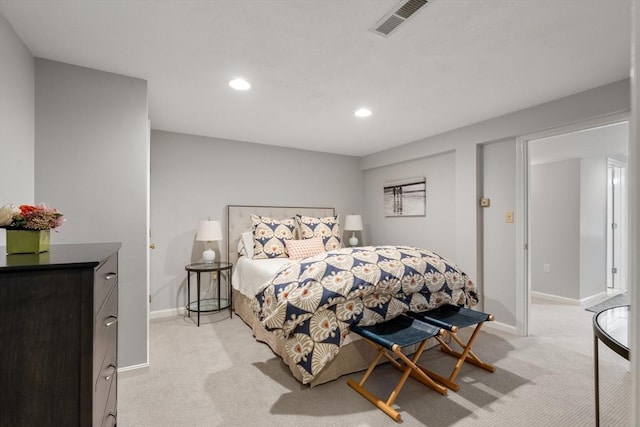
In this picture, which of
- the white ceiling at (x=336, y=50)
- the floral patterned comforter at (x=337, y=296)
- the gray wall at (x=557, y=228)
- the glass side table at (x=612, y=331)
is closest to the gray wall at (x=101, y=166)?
the white ceiling at (x=336, y=50)

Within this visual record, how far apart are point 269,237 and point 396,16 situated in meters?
2.90

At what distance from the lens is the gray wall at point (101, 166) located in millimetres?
2287

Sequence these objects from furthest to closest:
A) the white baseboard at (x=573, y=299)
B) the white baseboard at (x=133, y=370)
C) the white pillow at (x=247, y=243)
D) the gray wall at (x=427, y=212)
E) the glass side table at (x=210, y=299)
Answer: the white baseboard at (x=573, y=299), the gray wall at (x=427, y=212), the white pillow at (x=247, y=243), the glass side table at (x=210, y=299), the white baseboard at (x=133, y=370)

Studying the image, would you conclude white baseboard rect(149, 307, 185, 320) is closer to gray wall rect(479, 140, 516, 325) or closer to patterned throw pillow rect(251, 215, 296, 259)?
patterned throw pillow rect(251, 215, 296, 259)

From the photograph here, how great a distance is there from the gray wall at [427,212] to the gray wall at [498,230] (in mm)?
504

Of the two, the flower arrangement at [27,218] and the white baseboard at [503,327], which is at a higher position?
the flower arrangement at [27,218]

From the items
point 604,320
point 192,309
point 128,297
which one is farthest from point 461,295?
point 192,309

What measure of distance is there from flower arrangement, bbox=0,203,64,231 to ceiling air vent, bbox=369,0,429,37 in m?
1.95

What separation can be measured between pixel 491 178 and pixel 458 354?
2.06m

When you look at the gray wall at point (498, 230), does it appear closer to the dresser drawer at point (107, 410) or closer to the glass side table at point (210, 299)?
the glass side table at point (210, 299)

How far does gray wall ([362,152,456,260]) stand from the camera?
4.29 m

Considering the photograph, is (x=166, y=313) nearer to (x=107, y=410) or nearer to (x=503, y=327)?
(x=107, y=410)

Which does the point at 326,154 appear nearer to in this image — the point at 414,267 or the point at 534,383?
the point at 414,267

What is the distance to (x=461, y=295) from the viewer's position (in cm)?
288
